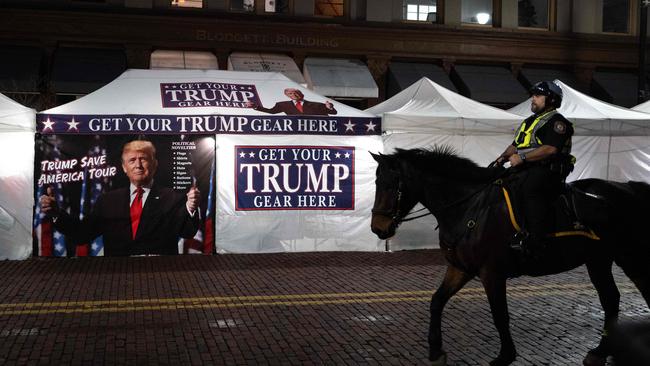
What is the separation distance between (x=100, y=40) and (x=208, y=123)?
11.3 metres

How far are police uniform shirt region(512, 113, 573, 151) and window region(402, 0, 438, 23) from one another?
19.1 m

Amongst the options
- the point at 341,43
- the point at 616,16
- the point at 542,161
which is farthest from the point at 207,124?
the point at 616,16

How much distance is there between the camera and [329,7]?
77.4 ft

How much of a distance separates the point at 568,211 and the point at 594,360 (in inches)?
52.0

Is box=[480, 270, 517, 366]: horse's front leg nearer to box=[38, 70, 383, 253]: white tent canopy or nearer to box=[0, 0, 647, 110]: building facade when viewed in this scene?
A: box=[38, 70, 383, 253]: white tent canopy

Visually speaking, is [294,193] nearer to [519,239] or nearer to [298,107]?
[298,107]

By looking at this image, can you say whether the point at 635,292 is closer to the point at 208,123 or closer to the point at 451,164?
the point at 451,164

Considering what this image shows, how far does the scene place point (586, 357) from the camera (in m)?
5.89

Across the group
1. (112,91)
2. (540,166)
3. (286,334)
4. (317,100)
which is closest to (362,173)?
(317,100)

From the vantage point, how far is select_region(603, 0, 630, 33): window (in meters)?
26.2

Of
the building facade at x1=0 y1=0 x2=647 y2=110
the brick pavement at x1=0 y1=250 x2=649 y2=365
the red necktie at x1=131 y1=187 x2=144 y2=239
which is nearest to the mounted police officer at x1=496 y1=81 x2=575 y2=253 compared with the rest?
the brick pavement at x1=0 y1=250 x2=649 y2=365

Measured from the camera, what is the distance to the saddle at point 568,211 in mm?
5816

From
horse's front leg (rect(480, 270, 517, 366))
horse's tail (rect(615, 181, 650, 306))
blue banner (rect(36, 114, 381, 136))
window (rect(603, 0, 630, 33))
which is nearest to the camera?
horse's front leg (rect(480, 270, 517, 366))

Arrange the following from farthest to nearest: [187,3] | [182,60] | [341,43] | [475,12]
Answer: [475,12], [341,43], [187,3], [182,60]
